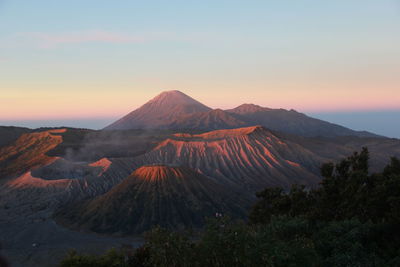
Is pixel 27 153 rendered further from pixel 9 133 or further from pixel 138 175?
pixel 138 175

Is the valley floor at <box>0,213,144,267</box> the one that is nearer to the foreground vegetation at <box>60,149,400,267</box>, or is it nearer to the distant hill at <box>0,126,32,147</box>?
the foreground vegetation at <box>60,149,400,267</box>

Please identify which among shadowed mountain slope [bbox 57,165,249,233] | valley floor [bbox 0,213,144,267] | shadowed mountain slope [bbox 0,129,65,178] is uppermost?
shadowed mountain slope [bbox 0,129,65,178]

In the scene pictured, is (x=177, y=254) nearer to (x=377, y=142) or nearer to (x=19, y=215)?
(x=19, y=215)

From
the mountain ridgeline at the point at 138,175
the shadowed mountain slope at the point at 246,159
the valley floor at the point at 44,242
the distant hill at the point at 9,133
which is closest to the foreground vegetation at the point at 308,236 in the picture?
the valley floor at the point at 44,242

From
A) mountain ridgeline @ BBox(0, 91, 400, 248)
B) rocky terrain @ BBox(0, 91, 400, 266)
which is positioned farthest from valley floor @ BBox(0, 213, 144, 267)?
mountain ridgeline @ BBox(0, 91, 400, 248)

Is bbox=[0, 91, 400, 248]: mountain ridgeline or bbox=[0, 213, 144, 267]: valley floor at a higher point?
bbox=[0, 91, 400, 248]: mountain ridgeline

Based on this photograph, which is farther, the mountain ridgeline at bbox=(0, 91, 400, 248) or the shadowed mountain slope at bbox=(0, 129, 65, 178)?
the shadowed mountain slope at bbox=(0, 129, 65, 178)

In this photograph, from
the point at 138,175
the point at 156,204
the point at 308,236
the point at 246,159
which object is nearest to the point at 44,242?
the point at 156,204
